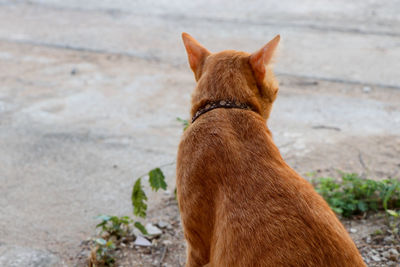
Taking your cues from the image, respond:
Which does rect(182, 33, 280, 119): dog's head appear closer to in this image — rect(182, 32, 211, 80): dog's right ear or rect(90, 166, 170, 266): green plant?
rect(182, 32, 211, 80): dog's right ear

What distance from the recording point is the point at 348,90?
5.63 meters

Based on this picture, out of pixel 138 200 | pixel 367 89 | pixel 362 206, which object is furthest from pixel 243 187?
pixel 367 89

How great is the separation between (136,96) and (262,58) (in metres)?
3.46

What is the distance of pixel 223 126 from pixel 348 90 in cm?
373

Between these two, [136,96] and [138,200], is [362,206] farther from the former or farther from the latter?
[136,96]

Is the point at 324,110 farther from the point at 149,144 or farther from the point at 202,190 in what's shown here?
the point at 202,190

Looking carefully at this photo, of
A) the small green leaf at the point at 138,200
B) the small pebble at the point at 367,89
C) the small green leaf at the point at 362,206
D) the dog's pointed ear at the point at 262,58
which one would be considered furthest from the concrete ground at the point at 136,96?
the small green leaf at the point at 362,206

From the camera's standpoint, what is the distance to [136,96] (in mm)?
5672

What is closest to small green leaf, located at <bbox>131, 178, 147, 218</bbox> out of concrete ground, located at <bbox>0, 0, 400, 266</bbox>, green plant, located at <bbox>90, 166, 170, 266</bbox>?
green plant, located at <bbox>90, 166, 170, 266</bbox>

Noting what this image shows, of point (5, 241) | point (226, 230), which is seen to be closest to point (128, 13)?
point (5, 241)

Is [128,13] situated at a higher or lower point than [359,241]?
higher

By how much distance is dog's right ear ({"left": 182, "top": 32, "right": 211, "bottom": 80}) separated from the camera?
2.60 meters

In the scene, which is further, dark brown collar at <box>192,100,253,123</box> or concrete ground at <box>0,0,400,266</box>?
concrete ground at <box>0,0,400,266</box>

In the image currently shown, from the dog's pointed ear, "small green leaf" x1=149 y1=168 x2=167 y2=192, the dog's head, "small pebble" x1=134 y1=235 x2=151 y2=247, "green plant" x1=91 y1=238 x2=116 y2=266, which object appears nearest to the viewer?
the dog's pointed ear
